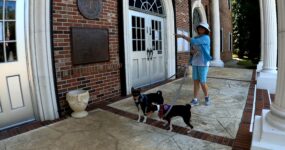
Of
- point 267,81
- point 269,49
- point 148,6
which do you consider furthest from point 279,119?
point 148,6

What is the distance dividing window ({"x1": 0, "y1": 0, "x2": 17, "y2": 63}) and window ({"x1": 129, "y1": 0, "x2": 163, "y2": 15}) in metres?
2.79

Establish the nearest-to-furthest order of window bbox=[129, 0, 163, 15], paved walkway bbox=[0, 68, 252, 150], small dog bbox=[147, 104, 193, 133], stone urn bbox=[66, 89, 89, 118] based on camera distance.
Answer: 1. paved walkway bbox=[0, 68, 252, 150]
2. small dog bbox=[147, 104, 193, 133]
3. stone urn bbox=[66, 89, 89, 118]
4. window bbox=[129, 0, 163, 15]

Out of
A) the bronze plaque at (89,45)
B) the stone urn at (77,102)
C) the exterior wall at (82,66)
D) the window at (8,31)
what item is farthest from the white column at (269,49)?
the window at (8,31)

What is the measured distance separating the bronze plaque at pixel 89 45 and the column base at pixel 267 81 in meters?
3.80

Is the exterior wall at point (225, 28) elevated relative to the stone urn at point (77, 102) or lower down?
elevated

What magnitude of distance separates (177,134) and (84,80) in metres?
2.07

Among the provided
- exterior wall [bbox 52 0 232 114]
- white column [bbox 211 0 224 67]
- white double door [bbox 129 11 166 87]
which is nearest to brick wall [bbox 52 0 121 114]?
exterior wall [bbox 52 0 232 114]

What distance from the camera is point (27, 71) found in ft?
11.5

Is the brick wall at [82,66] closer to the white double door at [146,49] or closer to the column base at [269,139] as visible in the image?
the white double door at [146,49]

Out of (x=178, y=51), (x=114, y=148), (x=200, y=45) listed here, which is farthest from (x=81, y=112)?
(x=178, y=51)

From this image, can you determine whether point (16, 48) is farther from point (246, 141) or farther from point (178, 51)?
point (178, 51)

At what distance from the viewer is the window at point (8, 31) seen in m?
3.20

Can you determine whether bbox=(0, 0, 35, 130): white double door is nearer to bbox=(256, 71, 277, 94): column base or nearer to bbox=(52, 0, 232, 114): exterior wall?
bbox=(52, 0, 232, 114): exterior wall

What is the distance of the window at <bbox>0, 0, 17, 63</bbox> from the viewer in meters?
3.20
